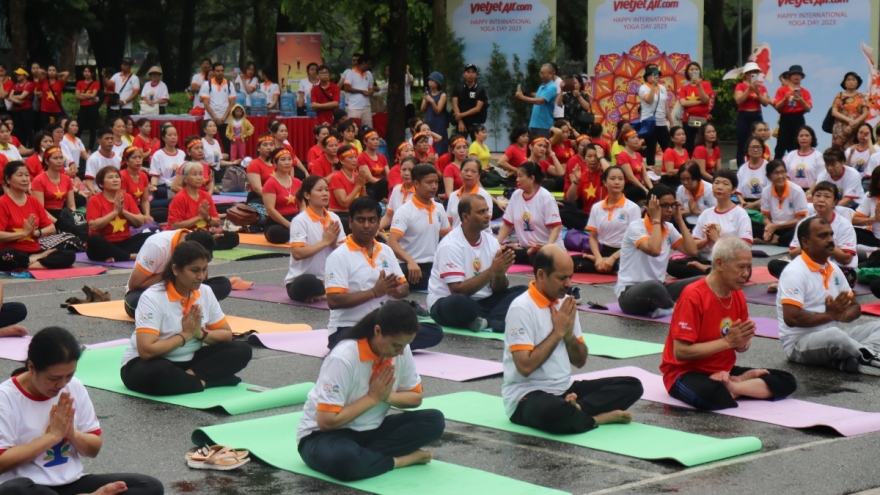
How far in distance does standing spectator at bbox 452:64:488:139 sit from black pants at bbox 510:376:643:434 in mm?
14560

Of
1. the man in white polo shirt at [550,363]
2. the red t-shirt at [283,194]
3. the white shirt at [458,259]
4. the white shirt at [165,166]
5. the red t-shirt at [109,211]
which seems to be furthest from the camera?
the white shirt at [165,166]

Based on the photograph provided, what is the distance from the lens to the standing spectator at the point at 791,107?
60.2 ft

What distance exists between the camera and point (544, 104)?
20297mm

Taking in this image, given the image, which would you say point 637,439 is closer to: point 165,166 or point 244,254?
point 244,254

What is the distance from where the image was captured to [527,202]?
1228cm

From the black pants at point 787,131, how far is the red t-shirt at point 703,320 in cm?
1208

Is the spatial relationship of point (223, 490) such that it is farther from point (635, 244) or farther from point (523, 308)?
point (635, 244)

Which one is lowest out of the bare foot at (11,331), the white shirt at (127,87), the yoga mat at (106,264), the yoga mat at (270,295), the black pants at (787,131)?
the yoga mat at (270,295)

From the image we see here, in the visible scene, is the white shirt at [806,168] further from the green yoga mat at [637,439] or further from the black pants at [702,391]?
the green yoga mat at [637,439]

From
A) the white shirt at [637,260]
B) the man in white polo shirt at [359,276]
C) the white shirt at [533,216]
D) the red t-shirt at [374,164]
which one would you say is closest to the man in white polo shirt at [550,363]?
the man in white polo shirt at [359,276]

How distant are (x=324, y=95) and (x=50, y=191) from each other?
9.33 metres

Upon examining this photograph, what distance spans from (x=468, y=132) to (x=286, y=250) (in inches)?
321

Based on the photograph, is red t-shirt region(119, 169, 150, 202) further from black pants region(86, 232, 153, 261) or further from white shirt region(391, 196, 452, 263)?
white shirt region(391, 196, 452, 263)

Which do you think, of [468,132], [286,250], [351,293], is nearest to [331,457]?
[351,293]
